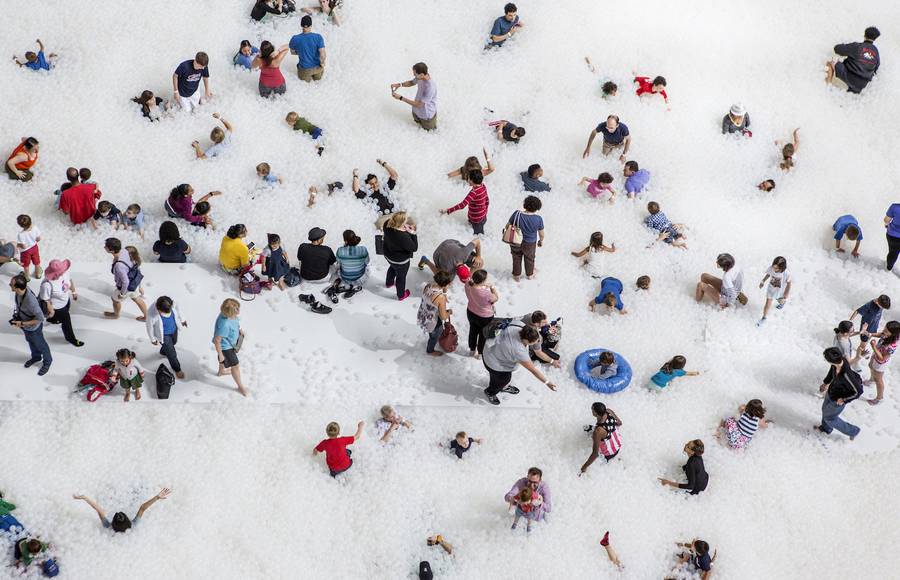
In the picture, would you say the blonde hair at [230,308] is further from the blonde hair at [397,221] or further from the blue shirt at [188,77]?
the blue shirt at [188,77]

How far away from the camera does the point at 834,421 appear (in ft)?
38.2

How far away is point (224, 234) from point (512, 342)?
5.07 metres

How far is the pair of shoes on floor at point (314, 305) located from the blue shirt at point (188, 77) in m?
4.39

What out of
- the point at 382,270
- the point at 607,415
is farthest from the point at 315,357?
the point at 607,415

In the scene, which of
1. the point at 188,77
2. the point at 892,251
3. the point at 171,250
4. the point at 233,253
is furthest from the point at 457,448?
the point at 188,77

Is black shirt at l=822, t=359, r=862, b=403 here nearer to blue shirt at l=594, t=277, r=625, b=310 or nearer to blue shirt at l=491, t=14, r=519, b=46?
blue shirt at l=594, t=277, r=625, b=310

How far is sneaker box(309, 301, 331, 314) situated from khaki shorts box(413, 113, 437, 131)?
3937mm

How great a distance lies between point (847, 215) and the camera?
14.0 meters

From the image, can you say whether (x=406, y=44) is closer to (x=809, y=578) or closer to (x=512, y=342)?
(x=512, y=342)

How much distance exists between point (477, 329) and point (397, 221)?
1793 millimetres

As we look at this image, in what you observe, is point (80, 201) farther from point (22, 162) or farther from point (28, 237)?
point (22, 162)

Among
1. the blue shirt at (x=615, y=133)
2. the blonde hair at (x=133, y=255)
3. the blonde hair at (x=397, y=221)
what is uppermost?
the blue shirt at (x=615, y=133)

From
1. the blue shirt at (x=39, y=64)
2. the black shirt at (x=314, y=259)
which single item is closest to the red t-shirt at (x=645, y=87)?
the black shirt at (x=314, y=259)

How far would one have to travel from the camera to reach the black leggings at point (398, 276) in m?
12.4
